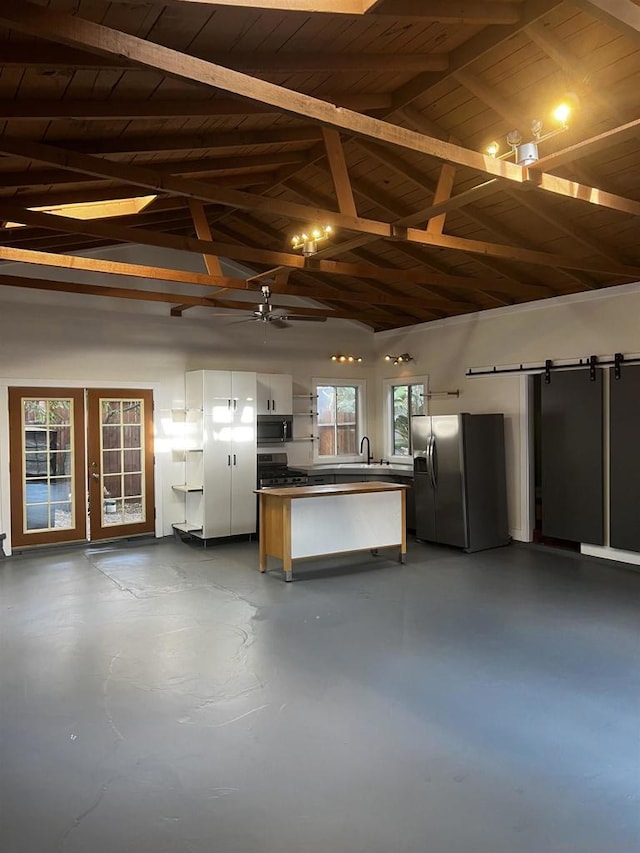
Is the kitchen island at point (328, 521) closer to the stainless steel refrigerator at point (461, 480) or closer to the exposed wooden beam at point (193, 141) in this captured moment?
the stainless steel refrigerator at point (461, 480)

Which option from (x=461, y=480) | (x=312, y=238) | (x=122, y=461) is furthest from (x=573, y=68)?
(x=122, y=461)

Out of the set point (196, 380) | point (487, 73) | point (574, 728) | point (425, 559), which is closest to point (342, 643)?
point (574, 728)

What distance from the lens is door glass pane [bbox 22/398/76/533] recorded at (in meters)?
6.93

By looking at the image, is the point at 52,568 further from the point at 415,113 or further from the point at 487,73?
the point at 487,73

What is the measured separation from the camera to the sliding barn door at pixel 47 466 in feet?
22.4

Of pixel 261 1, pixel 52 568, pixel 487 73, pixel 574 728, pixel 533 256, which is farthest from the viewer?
pixel 52 568

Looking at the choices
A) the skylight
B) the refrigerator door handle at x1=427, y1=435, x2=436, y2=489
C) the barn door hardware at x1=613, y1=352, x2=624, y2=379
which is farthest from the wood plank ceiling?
the refrigerator door handle at x1=427, y1=435, x2=436, y2=489

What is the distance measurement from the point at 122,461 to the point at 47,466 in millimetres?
873

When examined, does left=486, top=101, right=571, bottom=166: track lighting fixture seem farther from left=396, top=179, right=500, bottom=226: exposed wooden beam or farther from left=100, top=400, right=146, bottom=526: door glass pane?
left=100, top=400, right=146, bottom=526: door glass pane

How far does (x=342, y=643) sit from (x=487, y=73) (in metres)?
3.88

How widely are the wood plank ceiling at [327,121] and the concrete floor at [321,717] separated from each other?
2.81 meters

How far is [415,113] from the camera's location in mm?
4508

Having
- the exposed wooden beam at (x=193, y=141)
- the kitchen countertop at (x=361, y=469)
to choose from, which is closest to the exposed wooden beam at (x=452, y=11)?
the exposed wooden beam at (x=193, y=141)

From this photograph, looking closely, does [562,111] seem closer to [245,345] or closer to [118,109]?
[118,109]
